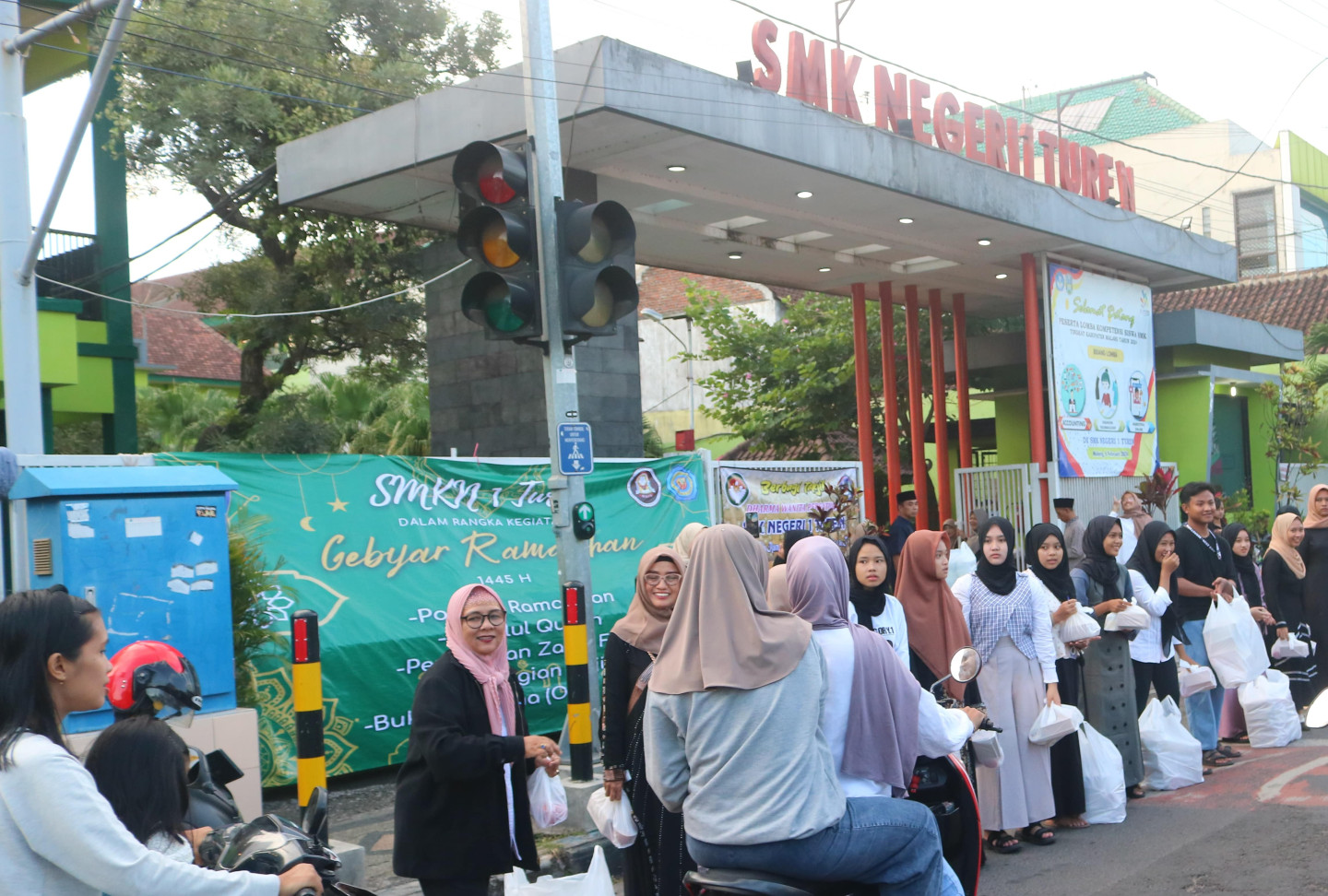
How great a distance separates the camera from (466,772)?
4.11m

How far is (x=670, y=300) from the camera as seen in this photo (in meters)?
34.6

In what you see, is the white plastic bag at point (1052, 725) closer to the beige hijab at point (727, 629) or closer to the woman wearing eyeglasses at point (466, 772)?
the woman wearing eyeglasses at point (466, 772)

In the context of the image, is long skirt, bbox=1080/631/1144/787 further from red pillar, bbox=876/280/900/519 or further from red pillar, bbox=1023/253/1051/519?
red pillar, bbox=876/280/900/519

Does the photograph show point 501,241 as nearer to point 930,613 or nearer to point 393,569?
point 393,569

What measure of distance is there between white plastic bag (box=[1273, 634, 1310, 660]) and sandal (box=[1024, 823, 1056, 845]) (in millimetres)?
3828

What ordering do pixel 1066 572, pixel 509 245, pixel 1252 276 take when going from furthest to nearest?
pixel 1252 276
pixel 1066 572
pixel 509 245

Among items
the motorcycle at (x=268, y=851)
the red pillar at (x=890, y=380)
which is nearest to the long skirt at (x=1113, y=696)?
the motorcycle at (x=268, y=851)

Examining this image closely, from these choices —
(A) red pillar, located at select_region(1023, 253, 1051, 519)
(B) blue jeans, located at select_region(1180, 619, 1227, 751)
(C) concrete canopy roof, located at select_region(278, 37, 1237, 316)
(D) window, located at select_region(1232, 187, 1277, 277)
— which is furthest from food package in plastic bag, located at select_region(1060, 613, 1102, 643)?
(D) window, located at select_region(1232, 187, 1277, 277)

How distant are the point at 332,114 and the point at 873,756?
49.1 feet

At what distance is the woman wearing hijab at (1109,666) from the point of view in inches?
297

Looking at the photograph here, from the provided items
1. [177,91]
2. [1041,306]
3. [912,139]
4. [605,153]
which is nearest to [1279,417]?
[1041,306]

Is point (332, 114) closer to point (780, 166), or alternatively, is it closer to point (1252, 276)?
point (780, 166)

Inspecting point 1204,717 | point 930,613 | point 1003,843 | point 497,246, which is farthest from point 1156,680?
point 497,246

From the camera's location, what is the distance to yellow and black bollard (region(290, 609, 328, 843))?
5305 mm
